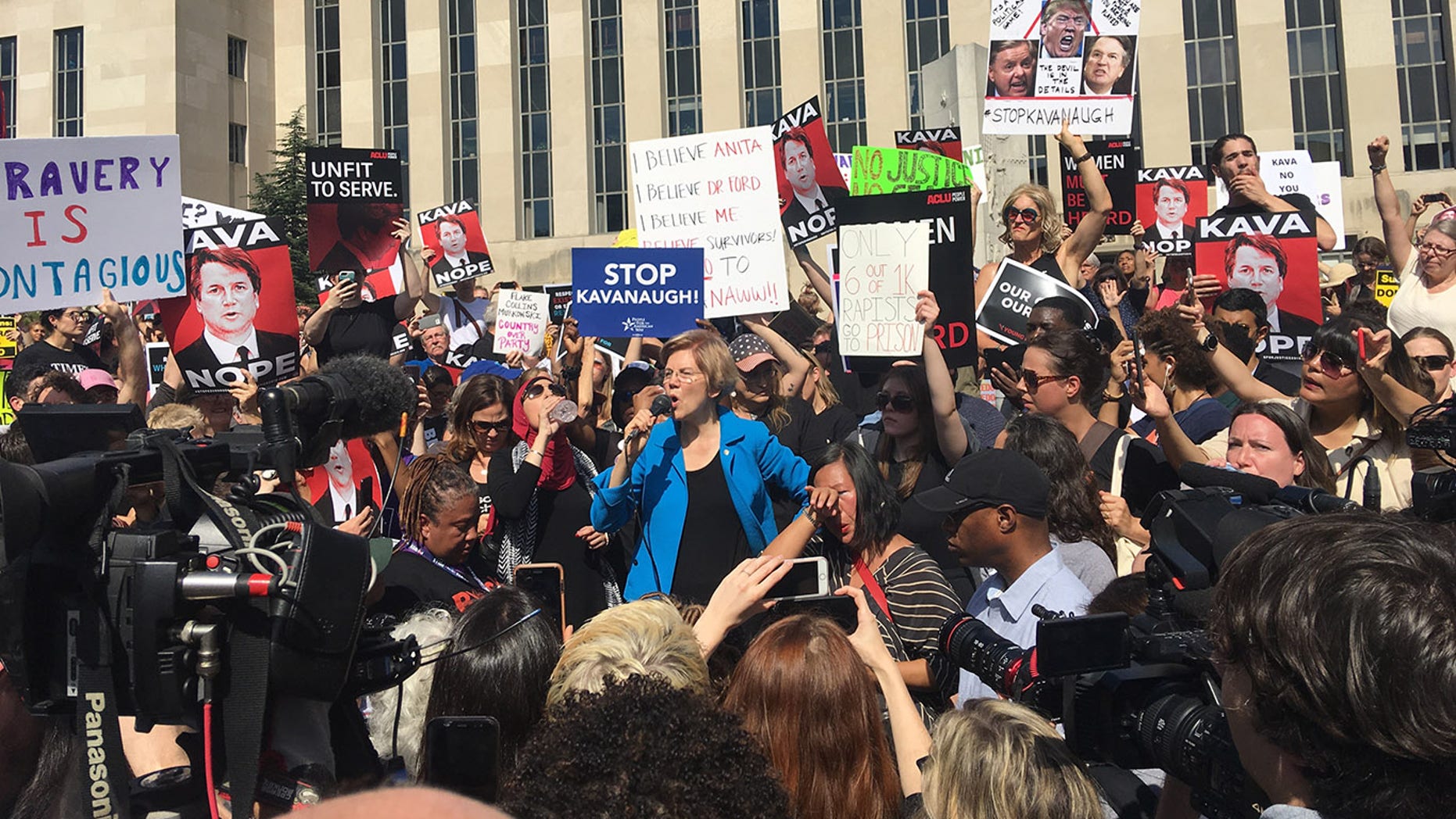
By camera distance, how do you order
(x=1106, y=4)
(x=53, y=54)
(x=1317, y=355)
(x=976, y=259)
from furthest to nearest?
(x=53, y=54), (x=976, y=259), (x=1106, y=4), (x=1317, y=355)

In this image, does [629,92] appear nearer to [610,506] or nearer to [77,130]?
[77,130]

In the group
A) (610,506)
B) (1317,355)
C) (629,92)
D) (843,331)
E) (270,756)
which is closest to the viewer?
(270,756)

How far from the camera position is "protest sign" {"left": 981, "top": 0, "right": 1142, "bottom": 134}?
9.03 metres

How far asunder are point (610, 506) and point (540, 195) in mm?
31857

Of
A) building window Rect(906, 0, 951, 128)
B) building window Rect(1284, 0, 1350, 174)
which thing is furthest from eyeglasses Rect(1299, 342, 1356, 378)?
building window Rect(906, 0, 951, 128)

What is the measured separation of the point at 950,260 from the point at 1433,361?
255 cm

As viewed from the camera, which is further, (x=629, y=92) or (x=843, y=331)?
(x=629, y=92)

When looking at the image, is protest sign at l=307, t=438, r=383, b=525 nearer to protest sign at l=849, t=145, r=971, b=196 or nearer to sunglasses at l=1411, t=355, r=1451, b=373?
protest sign at l=849, t=145, r=971, b=196

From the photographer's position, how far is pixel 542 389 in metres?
6.22

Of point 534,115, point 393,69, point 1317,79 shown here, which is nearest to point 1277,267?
point 1317,79

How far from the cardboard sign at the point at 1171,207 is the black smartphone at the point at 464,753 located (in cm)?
1079

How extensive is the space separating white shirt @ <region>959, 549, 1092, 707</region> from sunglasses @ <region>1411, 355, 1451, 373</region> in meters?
2.08

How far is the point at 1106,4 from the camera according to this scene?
908cm

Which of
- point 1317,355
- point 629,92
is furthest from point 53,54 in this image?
point 1317,355
